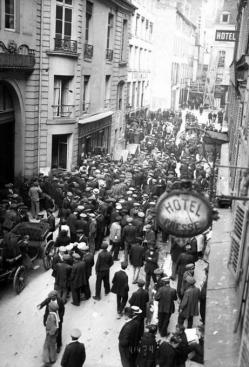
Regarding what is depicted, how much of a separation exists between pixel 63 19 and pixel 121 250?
13.2m

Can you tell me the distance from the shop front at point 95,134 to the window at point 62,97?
1.35 meters

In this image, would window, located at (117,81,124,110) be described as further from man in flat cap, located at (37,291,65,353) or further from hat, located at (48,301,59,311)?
hat, located at (48,301,59,311)

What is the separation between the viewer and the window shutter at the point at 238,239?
30.4ft

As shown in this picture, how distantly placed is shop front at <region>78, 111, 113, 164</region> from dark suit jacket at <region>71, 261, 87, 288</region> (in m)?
14.8

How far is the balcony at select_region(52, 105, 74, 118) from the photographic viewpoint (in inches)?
965

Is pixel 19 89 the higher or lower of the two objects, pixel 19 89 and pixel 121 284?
the higher

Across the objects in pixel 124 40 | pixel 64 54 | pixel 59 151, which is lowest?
pixel 59 151

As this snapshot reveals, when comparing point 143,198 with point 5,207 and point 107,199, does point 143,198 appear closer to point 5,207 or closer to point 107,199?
point 107,199

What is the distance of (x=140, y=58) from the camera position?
158 ft

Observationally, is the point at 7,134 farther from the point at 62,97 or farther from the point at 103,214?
the point at 103,214

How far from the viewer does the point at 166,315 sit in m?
11.8

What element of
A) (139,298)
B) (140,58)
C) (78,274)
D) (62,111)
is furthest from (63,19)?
(140,58)

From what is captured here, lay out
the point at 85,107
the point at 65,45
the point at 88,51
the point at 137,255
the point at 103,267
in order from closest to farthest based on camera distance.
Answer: the point at 103,267
the point at 137,255
the point at 65,45
the point at 88,51
the point at 85,107

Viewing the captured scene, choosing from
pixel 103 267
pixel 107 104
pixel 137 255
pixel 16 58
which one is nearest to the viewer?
pixel 103 267
